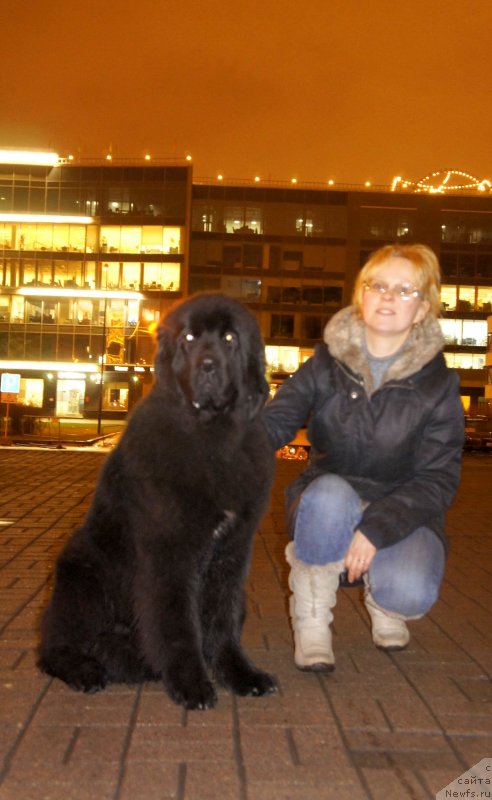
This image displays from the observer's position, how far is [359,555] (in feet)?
12.8

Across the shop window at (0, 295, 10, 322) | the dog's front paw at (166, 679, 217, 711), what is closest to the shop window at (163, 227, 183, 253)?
the shop window at (0, 295, 10, 322)

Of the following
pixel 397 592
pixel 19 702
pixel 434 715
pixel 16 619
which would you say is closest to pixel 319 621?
pixel 397 592

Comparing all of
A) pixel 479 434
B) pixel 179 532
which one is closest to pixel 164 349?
pixel 179 532

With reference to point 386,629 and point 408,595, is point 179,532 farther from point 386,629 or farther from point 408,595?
point 386,629

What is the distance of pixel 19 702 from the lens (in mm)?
3490

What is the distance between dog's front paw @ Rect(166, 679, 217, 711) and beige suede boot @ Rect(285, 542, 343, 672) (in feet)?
2.39

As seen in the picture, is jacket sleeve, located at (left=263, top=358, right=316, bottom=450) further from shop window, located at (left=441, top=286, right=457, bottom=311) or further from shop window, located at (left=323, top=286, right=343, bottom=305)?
shop window, located at (left=441, top=286, right=457, bottom=311)

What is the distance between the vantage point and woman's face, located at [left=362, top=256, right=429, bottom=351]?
423 centimetres

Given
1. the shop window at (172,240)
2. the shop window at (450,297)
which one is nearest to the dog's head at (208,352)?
the shop window at (172,240)

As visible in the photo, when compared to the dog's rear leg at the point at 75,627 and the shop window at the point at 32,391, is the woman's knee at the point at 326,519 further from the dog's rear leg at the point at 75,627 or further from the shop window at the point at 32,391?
the shop window at the point at 32,391

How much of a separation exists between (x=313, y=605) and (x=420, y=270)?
5.49 ft

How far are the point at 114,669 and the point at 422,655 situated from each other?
1571 millimetres

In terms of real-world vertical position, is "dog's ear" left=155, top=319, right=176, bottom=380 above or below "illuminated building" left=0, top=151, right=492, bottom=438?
below

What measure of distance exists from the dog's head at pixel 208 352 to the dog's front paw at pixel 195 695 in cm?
104
